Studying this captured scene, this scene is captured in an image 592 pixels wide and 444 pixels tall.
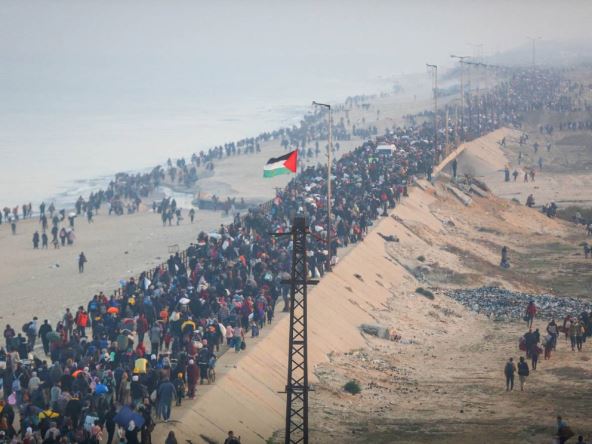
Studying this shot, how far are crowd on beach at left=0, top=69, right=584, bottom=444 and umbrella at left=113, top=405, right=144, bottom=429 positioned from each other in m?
0.02

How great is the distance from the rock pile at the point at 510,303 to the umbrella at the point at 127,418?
1986 centimetres

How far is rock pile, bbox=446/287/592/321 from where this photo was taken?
39.1m

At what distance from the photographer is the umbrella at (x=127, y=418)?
70.2ft

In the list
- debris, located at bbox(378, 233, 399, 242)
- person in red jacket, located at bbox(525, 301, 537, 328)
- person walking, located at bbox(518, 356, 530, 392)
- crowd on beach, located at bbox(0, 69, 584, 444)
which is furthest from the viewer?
debris, located at bbox(378, 233, 399, 242)

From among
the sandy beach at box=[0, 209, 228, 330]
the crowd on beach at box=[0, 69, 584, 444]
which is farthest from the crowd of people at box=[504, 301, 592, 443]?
the sandy beach at box=[0, 209, 228, 330]

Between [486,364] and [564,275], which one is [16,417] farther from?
[564,275]

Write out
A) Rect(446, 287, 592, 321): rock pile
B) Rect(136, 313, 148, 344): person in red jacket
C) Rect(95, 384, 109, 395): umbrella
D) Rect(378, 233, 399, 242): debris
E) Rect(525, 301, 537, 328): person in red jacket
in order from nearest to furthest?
Rect(95, 384, 109, 395): umbrella, Rect(136, 313, 148, 344): person in red jacket, Rect(525, 301, 537, 328): person in red jacket, Rect(446, 287, 592, 321): rock pile, Rect(378, 233, 399, 242): debris

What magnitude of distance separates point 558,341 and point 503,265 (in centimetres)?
1368

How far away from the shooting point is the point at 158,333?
2870 centimetres

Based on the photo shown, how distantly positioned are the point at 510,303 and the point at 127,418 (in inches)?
860

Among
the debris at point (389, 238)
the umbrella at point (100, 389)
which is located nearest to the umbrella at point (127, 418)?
the umbrella at point (100, 389)

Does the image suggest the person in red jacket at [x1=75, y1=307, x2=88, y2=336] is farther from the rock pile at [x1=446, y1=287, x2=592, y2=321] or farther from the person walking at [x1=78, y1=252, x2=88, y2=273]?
the person walking at [x1=78, y1=252, x2=88, y2=273]

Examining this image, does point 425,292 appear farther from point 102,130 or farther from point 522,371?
point 102,130

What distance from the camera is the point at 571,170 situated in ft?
282
